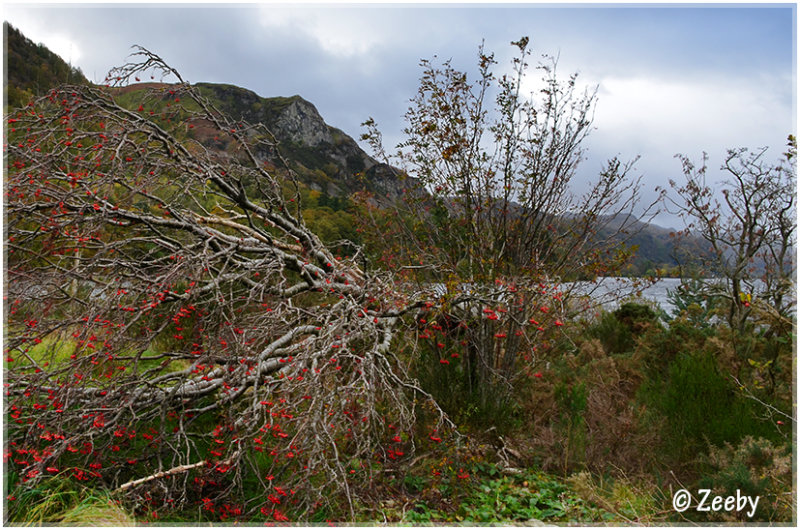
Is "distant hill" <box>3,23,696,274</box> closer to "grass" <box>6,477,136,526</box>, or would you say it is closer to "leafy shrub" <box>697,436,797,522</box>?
A: "leafy shrub" <box>697,436,797,522</box>

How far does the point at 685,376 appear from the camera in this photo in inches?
196

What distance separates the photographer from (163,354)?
415 centimetres

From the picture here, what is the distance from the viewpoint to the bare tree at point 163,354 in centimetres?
338

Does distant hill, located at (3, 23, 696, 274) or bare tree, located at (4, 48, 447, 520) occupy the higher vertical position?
distant hill, located at (3, 23, 696, 274)

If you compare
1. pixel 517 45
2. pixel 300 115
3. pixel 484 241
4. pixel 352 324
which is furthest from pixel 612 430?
pixel 300 115

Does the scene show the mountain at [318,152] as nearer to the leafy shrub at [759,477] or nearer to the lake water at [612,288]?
the lake water at [612,288]

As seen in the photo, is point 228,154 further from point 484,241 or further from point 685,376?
point 685,376

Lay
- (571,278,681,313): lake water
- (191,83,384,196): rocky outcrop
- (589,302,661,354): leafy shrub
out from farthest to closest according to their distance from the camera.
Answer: (589,302,661,354): leafy shrub → (191,83,384,196): rocky outcrop → (571,278,681,313): lake water

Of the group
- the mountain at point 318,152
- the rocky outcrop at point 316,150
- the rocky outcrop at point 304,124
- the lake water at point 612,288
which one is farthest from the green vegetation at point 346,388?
the rocky outcrop at point 304,124

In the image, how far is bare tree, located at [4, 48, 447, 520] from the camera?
338 centimetres

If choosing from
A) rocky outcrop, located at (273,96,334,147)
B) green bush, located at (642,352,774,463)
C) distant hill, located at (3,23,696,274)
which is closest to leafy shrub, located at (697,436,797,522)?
green bush, located at (642,352,774,463)

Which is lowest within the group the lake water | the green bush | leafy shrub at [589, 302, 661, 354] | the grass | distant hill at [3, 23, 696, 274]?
the grass

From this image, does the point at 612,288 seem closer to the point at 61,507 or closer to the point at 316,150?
the point at 61,507

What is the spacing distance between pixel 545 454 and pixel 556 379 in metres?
1.72
